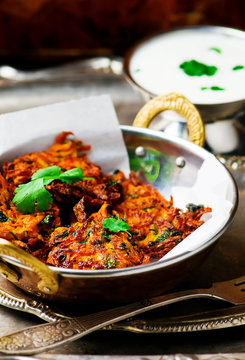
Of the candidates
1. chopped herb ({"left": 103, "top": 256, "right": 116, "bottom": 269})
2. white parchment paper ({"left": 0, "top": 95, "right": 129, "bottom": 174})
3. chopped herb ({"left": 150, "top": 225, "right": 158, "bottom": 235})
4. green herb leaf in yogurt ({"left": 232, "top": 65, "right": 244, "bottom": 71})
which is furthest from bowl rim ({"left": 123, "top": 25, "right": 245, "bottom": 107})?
chopped herb ({"left": 103, "top": 256, "right": 116, "bottom": 269})

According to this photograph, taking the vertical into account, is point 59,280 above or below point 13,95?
above

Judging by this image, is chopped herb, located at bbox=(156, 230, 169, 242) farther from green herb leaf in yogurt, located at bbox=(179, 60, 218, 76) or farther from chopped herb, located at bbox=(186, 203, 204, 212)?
green herb leaf in yogurt, located at bbox=(179, 60, 218, 76)

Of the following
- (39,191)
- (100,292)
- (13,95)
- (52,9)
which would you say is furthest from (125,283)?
(52,9)

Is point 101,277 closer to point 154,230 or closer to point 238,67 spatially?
point 154,230

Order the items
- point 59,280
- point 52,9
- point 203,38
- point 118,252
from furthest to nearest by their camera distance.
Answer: point 52,9 < point 203,38 < point 118,252 < point 59,280

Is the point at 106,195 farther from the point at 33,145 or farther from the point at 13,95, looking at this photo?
the point at 13,95
